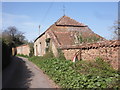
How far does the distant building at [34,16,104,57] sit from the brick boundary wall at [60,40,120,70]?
3816 millimetres

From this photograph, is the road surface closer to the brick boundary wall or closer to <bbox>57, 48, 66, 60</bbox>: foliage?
<bbox>57, 48, 66, 60</bbox>: foliage

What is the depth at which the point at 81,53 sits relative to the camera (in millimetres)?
8867

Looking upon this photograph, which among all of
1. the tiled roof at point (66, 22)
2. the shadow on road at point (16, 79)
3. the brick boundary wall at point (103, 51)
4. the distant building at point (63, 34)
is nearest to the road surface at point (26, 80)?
the shadow on road at point (16, 79)

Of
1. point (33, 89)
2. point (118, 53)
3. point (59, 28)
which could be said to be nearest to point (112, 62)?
point (118, 53)

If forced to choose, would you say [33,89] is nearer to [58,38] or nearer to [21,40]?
[58,38]

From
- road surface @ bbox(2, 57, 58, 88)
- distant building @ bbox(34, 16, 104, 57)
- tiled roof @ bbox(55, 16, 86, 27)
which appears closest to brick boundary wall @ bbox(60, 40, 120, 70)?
road surface @ bbox(2, 57, 58, 88)

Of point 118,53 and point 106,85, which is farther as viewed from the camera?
point 118,53

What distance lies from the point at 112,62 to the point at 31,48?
2296 centimetres

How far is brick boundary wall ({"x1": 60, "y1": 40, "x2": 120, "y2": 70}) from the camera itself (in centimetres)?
605

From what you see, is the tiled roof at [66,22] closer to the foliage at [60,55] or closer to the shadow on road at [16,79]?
the foliage at [60,55]

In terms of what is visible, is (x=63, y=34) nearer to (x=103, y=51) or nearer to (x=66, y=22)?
(x=66, y=22)

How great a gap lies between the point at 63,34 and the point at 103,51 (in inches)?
360

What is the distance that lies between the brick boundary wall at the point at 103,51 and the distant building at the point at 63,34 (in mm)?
3816

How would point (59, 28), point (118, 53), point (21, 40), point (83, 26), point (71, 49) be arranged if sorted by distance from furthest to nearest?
point (21, 40) < point (83, 26) < point (59, 28) < point (71, 49) < point (118, 53)
